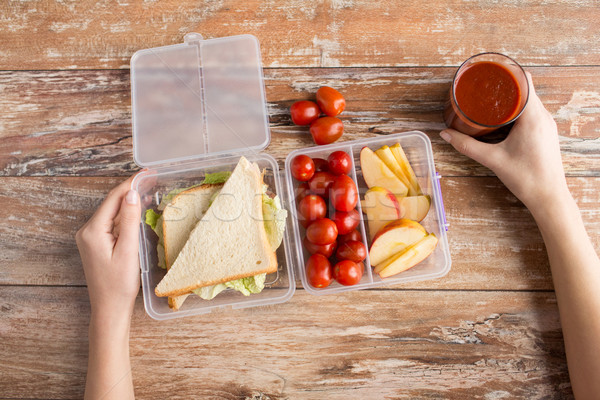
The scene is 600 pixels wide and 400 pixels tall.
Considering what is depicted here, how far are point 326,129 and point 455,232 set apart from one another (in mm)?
521

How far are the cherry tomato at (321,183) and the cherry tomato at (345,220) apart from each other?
0.08 meters

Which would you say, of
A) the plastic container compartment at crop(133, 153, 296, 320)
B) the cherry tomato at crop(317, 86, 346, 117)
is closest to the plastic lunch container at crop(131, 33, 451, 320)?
the plastic container compartment at crop(133, 153, 296, 320)

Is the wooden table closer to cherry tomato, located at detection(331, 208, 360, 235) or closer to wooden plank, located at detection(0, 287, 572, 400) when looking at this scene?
wooden plank, located at detection(0, 287, 572, 400)

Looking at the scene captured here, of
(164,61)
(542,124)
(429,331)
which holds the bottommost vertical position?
(429,331)

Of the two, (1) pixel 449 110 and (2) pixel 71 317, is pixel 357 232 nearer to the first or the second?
(1) pixel 449 110

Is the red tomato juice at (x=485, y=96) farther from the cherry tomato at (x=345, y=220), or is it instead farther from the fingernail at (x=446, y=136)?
the cherry tomato at (x=345, y=220)

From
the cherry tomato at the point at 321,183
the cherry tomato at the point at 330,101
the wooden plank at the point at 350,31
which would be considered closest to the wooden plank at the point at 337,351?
the cherry tomato at the point at 321,183

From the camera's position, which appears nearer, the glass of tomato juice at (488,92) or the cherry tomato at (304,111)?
the glass of tomato juice at (488,92)

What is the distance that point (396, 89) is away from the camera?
4.54 feet

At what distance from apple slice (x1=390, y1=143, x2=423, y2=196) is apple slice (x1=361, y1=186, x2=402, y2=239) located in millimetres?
84

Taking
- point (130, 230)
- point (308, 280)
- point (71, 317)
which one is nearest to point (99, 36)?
point (130, 230)

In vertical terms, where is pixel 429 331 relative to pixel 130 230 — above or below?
below

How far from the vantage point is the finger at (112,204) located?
122cm

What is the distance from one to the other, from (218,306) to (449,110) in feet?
2.99
